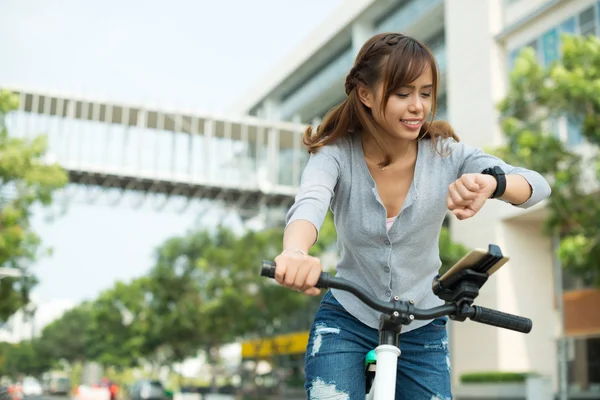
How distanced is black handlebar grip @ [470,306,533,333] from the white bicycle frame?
0.82 ft

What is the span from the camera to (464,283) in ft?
6.77

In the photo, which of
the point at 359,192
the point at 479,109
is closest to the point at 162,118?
the point at 479,109

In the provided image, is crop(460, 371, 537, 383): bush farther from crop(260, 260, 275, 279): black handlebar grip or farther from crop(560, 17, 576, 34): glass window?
crop(260, 260, 275, 279): black handlebar grip

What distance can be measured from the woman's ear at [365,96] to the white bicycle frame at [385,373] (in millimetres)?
823

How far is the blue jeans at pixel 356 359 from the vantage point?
242cm

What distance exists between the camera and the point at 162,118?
35156 mm

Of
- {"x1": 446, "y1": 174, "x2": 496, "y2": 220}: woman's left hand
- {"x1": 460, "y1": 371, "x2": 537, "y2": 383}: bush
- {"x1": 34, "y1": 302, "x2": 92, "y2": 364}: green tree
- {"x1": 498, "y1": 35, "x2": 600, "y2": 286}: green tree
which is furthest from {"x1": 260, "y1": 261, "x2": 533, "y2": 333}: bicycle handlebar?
{"x1": 34, "y1": 302, "x2": 92, "y2": 364}: green tree

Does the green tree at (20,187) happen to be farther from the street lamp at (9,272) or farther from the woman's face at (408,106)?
the woman's face at (408,106)

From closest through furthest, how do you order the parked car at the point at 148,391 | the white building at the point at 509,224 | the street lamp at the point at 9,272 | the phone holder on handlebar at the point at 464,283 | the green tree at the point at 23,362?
the phone holder on handlebar at the point at 464,283 < the street lamp at the point at 9,272 < the white building at the point at 509,224 < the parked car at the point at 148,391 < the green tree at the point at 23,362

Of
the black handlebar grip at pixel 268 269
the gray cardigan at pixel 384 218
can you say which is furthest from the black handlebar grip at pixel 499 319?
the black handlebar grip at pixel 268 269

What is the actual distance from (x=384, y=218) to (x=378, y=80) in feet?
1.47

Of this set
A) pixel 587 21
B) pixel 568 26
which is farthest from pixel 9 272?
pixel 587 21

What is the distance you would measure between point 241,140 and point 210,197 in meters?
3.31

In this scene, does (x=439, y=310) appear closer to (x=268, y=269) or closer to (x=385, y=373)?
(x=385, y=373)
